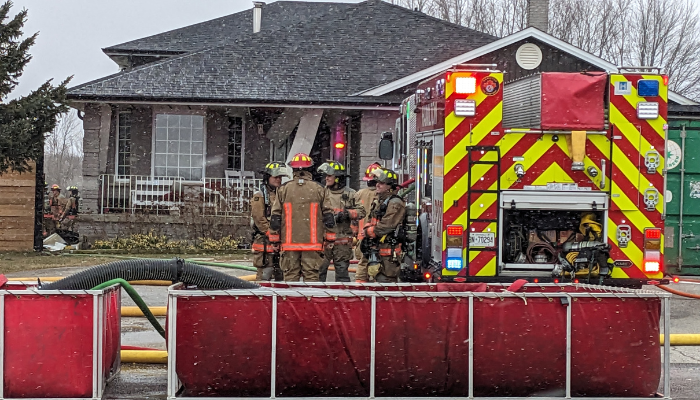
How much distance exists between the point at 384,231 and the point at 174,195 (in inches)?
400

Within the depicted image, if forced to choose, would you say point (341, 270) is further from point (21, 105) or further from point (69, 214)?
point (69, 214)

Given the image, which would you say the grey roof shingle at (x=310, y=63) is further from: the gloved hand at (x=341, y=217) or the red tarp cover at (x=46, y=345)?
the red tarp cover at (x=46, y=345)

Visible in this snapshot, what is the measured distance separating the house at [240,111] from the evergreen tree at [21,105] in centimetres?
222

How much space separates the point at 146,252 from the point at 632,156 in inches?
425

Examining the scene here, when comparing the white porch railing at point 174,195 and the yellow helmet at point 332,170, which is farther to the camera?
the white porch railing at point 174,195

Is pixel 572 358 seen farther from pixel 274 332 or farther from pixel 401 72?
pixel 401 72

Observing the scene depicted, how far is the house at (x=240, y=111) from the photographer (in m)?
19.0

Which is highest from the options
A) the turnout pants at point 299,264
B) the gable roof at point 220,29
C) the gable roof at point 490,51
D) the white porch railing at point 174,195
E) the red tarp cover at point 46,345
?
the gable roof at point 220,29

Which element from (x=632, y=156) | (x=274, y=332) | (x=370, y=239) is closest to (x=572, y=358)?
(x=274, y=332)

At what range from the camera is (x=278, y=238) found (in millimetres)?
10070

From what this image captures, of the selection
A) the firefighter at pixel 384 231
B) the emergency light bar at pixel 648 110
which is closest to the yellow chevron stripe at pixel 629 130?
the emergency light bar at pixel 648 110

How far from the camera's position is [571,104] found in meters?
8.91

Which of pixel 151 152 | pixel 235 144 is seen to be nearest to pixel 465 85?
pixel 235 144

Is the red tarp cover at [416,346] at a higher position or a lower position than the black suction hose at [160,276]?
lower
